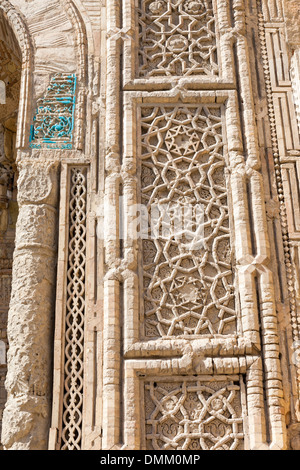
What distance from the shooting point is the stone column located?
4383 mm

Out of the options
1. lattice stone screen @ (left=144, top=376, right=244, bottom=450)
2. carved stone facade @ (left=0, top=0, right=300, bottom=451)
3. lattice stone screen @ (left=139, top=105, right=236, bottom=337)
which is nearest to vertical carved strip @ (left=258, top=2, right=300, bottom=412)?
carved stone facade @ (left=0, top=0, right=300, bottom=451)

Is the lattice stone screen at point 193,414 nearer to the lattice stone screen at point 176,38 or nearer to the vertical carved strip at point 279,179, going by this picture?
the vertical carved strip at point 279,179

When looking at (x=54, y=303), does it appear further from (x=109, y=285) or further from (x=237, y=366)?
(x=237, y=366)

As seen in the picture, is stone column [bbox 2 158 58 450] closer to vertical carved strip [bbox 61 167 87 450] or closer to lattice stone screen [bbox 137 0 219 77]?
vertical carved strip [bbox 61 167 87 450]

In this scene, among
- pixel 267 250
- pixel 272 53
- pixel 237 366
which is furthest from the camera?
pixel 272 53

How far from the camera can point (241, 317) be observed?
464 cm

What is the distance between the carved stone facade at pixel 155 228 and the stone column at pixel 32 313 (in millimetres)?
11

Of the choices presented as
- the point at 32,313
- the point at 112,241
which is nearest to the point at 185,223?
the point at 112,241

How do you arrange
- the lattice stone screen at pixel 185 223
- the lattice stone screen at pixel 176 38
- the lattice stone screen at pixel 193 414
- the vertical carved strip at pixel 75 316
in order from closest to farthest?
1. the lattice stone screen at pixel 193 414
2. the vertical carved strip at pixel 75 316
3. the lattice stone screen at pixel 185 223
4. the lattice stone screen at pixel 176 38

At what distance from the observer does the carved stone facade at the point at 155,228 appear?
14.4 ft

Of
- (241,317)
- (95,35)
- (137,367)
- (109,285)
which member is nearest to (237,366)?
(241,317)

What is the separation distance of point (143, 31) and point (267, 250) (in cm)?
236

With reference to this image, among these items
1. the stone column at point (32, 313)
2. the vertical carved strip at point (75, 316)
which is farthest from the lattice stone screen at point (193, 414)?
the stone column at point (32, 313)

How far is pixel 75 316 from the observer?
4.72 metres
